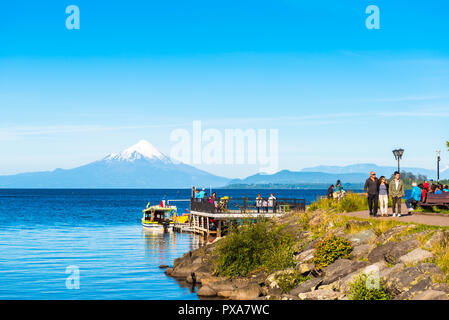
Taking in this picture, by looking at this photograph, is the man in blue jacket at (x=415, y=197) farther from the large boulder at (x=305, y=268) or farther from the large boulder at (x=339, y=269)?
the large boulder at (x=339, y=269)

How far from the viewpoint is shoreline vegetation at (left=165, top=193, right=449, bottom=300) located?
1638 centimetres

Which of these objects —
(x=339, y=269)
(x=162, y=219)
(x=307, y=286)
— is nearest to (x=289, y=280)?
(x=307, y=286)

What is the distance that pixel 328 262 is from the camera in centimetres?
2109

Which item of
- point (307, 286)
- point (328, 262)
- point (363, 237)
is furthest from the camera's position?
point (363, 237)

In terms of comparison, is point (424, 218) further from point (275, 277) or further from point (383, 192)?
point (275, 277)

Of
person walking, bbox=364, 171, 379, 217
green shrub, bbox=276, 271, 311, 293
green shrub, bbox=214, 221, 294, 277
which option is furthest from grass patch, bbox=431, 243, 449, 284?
person walking, bbox=364, 171, 379, 217

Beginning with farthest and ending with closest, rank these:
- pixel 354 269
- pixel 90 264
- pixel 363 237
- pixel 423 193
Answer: pixel 90 264 < pixel 423 193 < pixel 363 237 < pixel 354 269

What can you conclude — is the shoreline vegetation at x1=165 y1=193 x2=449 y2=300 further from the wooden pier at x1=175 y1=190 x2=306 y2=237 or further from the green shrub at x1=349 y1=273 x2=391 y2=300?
the wooden pier at x1=175 y1=190 x2=306 y2=237

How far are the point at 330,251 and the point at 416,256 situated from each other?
4.34 meters

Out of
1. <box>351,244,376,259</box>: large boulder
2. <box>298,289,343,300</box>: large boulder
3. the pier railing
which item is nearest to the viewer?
<box>298,289,343,300</box>: large boulder

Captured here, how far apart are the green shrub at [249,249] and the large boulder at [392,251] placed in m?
5.02

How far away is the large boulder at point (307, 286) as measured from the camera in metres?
19.5

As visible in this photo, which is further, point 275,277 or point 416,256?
point 275,277

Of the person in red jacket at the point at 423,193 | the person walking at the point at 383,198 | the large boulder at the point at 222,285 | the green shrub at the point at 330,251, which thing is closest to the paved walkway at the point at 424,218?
the person walking at the point at 383,198
